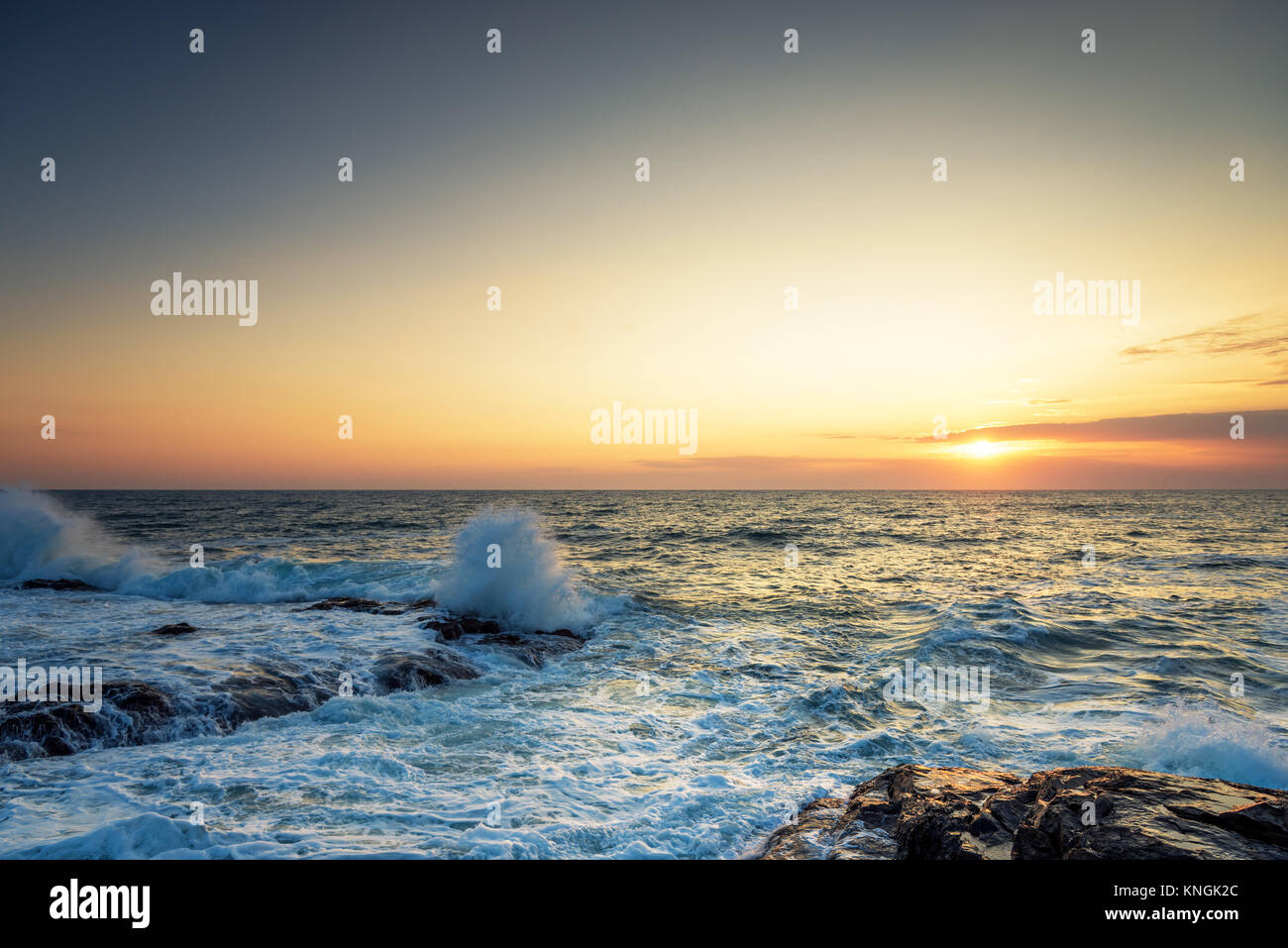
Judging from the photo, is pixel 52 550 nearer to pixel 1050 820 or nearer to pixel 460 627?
pixel 460 627

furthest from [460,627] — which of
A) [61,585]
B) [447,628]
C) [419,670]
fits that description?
[61,585]

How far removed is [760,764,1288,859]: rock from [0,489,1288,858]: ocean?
1.11 meters

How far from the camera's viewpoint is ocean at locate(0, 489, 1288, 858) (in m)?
6.36

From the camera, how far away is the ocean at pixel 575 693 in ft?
20.9

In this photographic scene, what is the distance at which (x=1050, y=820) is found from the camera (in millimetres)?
4543

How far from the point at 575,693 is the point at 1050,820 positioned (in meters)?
8.12

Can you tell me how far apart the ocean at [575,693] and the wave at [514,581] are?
0.25 ft

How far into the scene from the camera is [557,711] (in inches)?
400

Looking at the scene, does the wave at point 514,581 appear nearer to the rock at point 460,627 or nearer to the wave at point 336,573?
the wave at point 336,573

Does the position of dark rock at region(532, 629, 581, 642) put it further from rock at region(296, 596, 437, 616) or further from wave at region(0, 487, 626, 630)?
rock at region(296, 596, 437, 616)

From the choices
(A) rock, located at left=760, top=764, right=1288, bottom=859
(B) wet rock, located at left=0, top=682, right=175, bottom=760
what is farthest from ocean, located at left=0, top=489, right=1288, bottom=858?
(A) rock, located at left=760, top=764, right=1288, bottom=859
